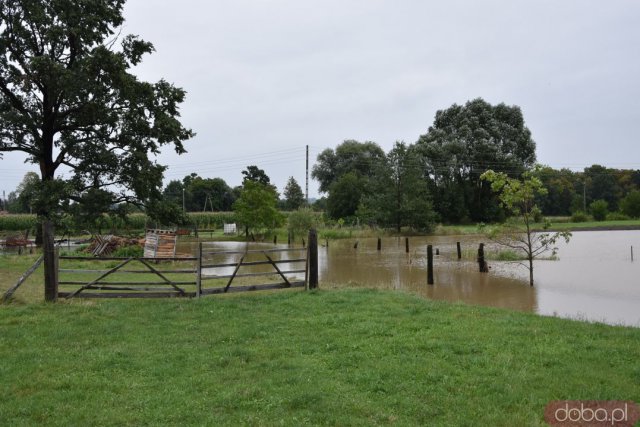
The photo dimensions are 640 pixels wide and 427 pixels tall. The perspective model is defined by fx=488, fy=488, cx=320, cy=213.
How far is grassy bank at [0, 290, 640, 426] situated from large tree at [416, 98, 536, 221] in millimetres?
57612

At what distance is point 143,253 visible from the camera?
2695cm

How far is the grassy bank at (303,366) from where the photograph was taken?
16.9 feet


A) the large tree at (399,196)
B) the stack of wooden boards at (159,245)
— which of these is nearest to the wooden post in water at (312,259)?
the stack of wooden boards at (159,245)

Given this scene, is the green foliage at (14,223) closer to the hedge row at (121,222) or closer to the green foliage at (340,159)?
the hedge row at (121,222)

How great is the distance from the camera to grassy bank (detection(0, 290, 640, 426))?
516cm

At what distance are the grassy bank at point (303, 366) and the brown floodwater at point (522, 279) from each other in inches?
186

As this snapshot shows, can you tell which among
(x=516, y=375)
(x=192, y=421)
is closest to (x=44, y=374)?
(x=192, y=421)

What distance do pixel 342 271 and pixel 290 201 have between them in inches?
2861

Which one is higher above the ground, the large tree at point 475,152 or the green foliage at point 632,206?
the large tree at point 475,152

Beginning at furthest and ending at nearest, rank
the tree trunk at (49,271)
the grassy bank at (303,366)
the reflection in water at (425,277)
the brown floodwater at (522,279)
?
1. the reflection in water at (425,277)
2. the brown floodwater at (522,279)
3. the tree trunk at (49,271)
4. the grassy bank at (303,366)

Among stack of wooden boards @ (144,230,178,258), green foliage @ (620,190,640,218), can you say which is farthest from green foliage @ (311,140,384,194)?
stack of wooden boards @ (144,230,178,258)

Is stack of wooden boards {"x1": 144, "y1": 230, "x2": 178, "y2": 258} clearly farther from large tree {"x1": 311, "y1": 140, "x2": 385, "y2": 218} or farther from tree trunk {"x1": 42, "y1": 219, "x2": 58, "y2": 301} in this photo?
large tree {"x1": 311, "y1": 140, "x2": 385, "y2": 218}

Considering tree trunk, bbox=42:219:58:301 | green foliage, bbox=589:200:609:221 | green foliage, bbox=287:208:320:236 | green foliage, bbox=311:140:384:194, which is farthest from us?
green foliage, bbox=311:140:384:194

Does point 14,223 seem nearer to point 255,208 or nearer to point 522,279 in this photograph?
point 255,208
